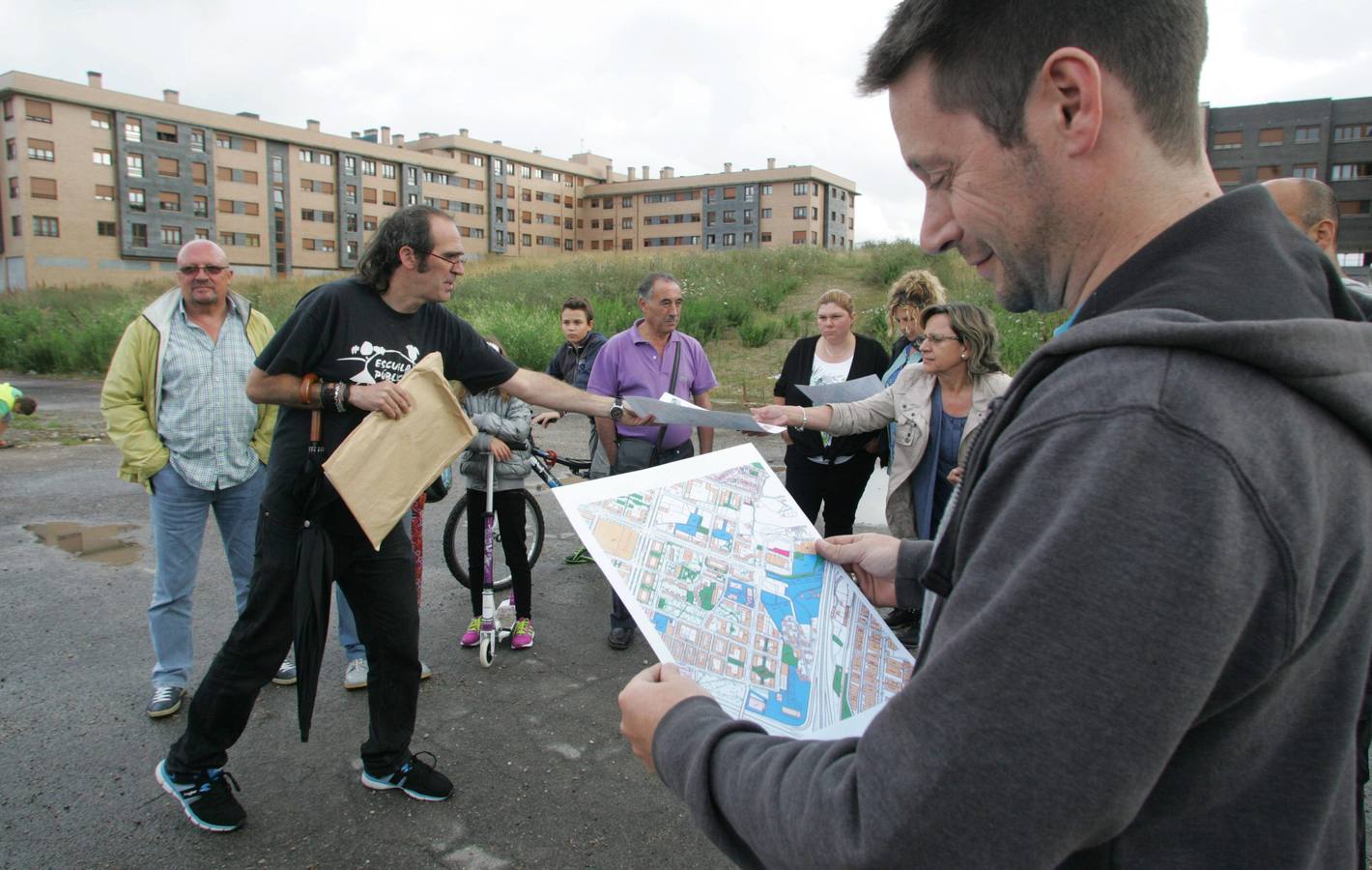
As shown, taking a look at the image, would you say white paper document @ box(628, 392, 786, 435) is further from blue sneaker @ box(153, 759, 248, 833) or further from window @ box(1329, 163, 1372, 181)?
window @ box(1329, 163, 1372, 181)

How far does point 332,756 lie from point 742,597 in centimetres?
295

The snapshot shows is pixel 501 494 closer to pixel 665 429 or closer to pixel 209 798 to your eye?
pixel 665 429

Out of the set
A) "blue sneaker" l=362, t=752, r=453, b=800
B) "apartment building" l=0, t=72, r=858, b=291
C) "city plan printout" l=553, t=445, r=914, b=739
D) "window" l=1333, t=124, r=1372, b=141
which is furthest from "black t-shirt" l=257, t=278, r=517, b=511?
"apartment building" l=0, t=72, r=858, b=291

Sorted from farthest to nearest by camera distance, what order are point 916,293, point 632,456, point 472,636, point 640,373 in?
point 916,293 < point 640,373 < point 632,456 < point 472,636

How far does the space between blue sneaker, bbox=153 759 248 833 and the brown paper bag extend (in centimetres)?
109

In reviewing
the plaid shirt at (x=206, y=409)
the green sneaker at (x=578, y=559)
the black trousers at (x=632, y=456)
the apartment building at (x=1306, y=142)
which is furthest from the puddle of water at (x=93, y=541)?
the apartment building at (x=1306, y=142)

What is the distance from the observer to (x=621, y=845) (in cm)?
311

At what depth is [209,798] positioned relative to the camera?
3.20m

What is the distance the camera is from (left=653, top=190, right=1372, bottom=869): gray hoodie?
26.8 inches

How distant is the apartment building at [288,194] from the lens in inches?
2201

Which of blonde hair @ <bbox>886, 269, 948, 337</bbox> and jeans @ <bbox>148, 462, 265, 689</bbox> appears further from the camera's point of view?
blonde hair @ <bbox>886, 269, 948, 337</bbox>

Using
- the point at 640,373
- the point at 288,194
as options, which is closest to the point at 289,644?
the point at 640,373

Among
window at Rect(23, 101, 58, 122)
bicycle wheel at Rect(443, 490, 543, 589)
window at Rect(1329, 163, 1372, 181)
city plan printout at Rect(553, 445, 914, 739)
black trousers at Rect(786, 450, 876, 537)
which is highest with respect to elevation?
window at Rect(23, 101, 58, 122)

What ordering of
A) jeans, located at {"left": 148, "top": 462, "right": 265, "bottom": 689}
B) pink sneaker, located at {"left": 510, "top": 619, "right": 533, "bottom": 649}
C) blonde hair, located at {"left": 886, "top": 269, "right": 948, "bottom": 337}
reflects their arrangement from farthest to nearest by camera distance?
blonde hair, located at {"left": 886, "top": 269, "right": 948, "bottom": 337}, pink sneaker, located at {"left": 510, "top": 619, "right": 533, "bottom": 649}, jeans, located at {"left": 148, "top": 462, "right": 265, "bottom": 689}
